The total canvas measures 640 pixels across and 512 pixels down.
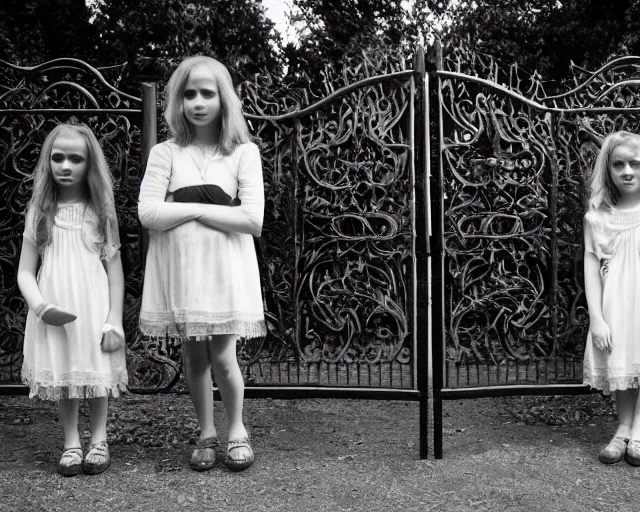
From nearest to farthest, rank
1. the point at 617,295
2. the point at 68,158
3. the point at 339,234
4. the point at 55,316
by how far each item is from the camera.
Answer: the point at 55,316 < the point at 68,158 < the point at 617,295 < the point at 339,234

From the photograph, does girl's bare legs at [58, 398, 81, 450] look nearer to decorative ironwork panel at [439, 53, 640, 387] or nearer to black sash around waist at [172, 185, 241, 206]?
black sash around waist at [172, 185, 241, 206]

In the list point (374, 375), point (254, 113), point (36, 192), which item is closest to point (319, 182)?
point (254, 113)

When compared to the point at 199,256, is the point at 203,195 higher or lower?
higher

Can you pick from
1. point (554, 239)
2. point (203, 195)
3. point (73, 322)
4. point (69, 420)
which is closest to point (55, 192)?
point (73, 322)

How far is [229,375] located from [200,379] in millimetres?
151

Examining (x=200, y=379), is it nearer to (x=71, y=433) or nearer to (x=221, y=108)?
(x=71, y=433)

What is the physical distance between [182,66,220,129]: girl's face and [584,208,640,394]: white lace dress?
202cm

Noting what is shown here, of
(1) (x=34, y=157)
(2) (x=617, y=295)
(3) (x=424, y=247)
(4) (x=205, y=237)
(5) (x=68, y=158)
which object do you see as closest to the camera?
(4) (x=205, y=237)

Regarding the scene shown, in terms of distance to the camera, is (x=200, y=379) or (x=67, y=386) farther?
(x=200, y=379)

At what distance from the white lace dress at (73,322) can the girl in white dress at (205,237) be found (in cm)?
24

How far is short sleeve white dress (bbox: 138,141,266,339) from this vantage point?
3258 millimetres

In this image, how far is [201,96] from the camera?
11.0 feet

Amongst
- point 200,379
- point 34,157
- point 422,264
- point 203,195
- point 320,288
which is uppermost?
point 34,157

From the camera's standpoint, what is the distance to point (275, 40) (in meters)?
13.1
